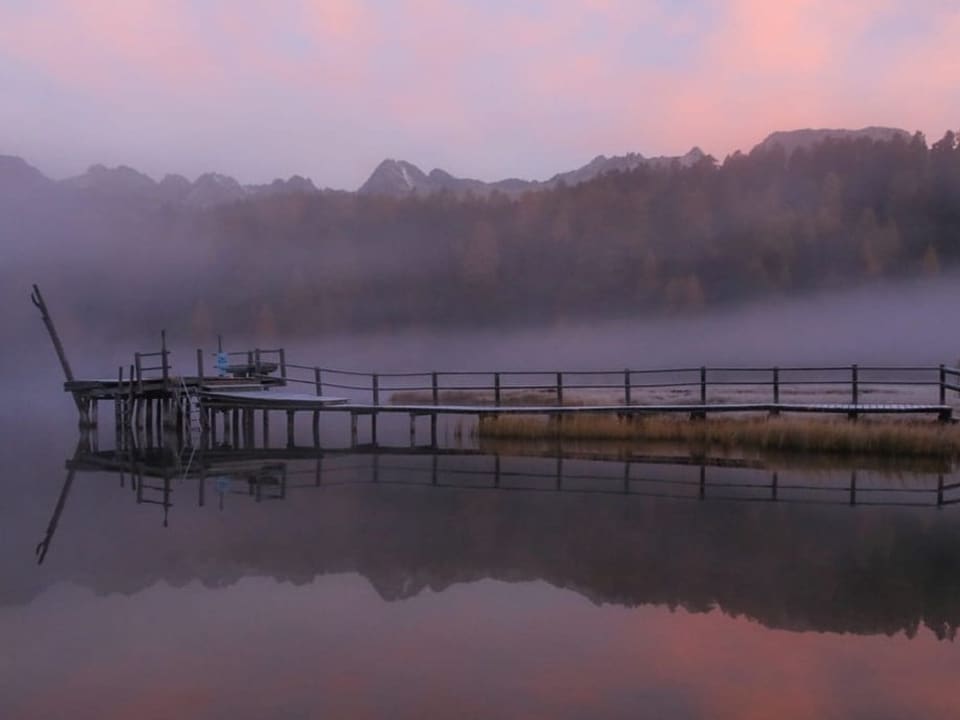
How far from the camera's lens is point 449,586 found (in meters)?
9.35

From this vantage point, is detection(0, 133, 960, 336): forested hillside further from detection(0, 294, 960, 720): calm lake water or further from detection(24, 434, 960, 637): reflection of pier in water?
detection(0, 294, 960, 720): calm lake water

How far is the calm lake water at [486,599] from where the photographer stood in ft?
21.1

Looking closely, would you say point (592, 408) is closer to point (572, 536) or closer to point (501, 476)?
point (501, 476)

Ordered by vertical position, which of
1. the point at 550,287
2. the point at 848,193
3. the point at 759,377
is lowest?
the point at 759,377

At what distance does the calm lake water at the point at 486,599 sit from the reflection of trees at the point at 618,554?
5 cm

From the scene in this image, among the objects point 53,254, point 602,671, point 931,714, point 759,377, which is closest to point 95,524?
point 602,671

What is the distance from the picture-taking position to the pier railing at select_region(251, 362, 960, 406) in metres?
23.0

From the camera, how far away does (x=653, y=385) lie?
24.5 m

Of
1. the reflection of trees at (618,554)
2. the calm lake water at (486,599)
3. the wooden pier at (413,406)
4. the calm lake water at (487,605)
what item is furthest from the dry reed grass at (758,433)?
the reflection of trees at (618,554)

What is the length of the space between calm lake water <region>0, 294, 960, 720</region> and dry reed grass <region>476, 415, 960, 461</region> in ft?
8.43

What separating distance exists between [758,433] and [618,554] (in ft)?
32.9

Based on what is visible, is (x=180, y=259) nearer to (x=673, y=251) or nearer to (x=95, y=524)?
(x=673, y=251)

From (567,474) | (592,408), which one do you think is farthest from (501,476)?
(592,408)

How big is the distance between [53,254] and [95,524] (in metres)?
106
